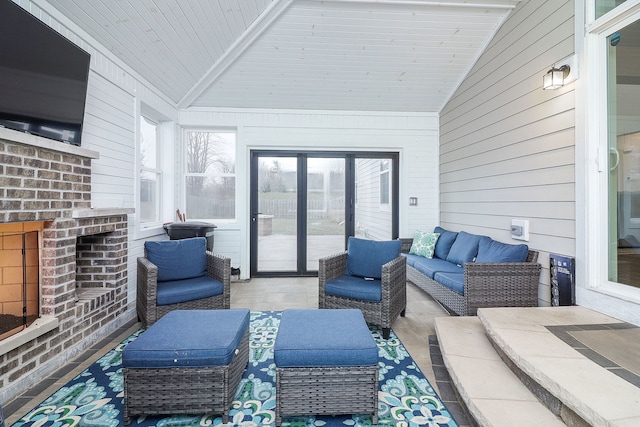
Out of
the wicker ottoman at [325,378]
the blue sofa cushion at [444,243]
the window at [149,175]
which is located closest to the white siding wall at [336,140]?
the window at [149,175]

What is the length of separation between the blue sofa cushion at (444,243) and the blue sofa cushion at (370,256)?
131cm

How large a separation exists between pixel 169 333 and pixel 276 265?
10.6ft

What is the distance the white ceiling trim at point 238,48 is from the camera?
132 inches

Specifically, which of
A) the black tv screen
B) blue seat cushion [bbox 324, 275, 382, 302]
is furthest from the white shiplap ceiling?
blue seat cushion [bbox 324, 275, 382, 302]

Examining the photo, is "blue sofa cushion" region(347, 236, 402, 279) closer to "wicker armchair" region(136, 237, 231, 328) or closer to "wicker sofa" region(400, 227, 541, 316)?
"wicker sofa" region(400, 227, 541, 316)

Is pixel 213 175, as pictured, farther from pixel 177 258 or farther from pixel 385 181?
pixel 385 181

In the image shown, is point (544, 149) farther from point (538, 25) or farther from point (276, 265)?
point (276, 265)

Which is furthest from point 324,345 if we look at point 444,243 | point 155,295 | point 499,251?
point 444,243

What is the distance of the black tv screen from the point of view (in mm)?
1800

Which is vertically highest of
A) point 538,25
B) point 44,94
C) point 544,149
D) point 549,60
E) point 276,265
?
point 538,25

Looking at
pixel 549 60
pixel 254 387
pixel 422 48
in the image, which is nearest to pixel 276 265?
pixel 254 387

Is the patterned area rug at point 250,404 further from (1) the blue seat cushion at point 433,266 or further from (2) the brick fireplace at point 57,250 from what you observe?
(1) the blue seat cushion at point 433,266

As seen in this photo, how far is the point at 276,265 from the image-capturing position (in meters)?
5.07

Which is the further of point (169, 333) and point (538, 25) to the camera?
point (538, 25)
